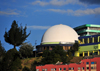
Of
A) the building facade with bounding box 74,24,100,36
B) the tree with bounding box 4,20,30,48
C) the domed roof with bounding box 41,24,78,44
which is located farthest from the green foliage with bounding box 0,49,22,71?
the building facade with bounding box 74,24,100,36

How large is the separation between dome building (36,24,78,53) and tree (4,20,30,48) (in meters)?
9.03

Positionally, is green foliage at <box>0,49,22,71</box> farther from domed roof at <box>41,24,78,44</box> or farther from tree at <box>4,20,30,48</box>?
domed roof at <box>41,24,78,44</box>

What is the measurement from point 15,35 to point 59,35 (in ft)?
57.3

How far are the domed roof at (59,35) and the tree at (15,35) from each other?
11.5 m

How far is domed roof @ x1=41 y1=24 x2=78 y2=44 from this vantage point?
335ft

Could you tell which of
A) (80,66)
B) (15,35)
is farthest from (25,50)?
(80,66)

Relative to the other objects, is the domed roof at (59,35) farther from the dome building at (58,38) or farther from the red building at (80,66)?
the red building at (80,66)

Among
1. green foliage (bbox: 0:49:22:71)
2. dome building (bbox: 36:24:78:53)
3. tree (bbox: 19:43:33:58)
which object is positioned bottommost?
green foliage (bbox: 0:49:22:71)

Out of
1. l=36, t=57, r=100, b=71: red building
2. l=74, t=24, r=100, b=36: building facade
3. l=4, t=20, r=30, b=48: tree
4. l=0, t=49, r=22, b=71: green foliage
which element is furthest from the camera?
l=74, t=24, r=100, b=36: building facade

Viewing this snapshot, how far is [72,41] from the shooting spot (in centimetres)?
10206

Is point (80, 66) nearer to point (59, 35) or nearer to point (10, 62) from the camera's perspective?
point (10, 62)

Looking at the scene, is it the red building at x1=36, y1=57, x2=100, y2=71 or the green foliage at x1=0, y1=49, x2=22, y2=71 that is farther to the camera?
the green foliage at x1=0, y1=49, x2=22, y2=71

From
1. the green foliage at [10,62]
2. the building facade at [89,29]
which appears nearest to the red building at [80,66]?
the green foliage at [10,62]

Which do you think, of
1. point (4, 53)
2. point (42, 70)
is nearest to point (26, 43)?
point (4, 53)
